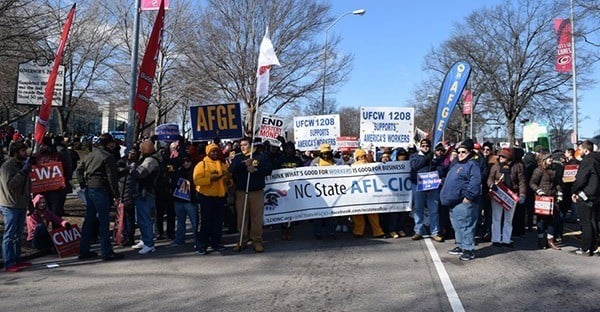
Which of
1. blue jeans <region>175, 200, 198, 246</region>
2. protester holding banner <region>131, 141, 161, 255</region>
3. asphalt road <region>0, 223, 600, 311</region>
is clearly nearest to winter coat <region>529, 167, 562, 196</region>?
asphalt road <region>0, 223, 600, 311</region>

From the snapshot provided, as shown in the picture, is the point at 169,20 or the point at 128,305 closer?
the point at 128,305

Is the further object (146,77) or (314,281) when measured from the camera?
(146,77)

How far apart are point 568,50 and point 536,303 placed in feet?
72.4

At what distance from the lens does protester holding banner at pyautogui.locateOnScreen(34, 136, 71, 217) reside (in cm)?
895

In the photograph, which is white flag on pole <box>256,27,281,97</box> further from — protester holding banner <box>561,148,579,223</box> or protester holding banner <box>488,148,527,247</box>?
protester holding banner <box>561,148,579,223</box>

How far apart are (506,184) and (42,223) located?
26.4 ft

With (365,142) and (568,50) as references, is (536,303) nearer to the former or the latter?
(365,142)

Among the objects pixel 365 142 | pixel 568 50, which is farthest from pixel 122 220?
pixel 568 50

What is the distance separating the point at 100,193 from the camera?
26.2ft

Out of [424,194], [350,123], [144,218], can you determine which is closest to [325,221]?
[424,194]

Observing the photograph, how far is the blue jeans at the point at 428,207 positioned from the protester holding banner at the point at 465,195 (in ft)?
4.67

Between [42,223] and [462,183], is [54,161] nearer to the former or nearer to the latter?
[42,223]

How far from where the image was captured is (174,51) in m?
24.2

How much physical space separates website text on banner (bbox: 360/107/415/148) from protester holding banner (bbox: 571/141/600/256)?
3895 millimetres
